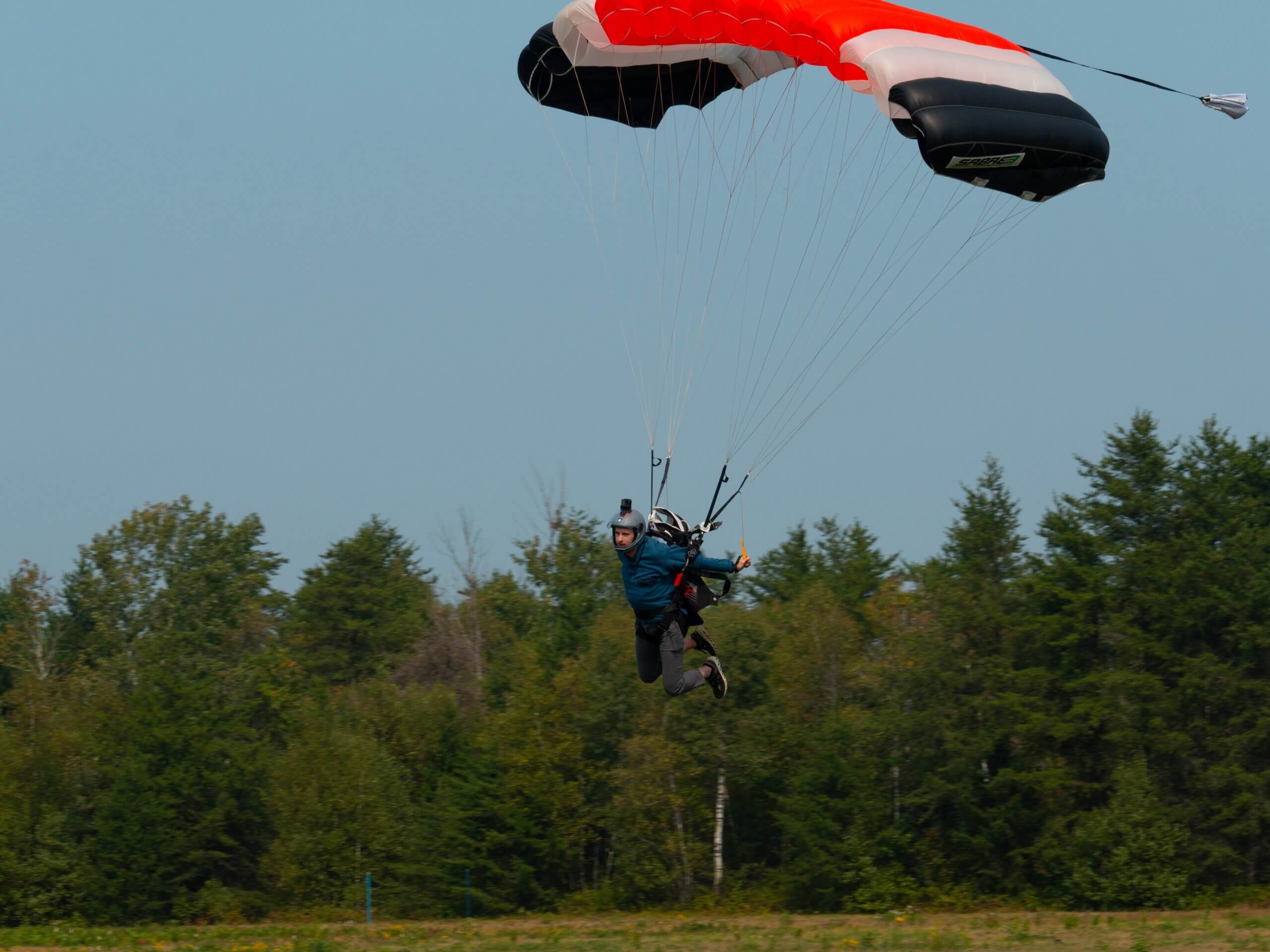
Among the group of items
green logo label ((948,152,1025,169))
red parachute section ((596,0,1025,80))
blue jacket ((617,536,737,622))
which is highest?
red parachute section ((596,0,1025,80))

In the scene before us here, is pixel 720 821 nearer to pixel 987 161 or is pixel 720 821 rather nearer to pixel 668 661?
pixel 668 661

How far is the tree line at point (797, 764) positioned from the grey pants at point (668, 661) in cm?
2198

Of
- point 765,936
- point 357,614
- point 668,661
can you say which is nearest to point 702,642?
point 668,661

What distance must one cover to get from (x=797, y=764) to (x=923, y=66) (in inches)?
1052

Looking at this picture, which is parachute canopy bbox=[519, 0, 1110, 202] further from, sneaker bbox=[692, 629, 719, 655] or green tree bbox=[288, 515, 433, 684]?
green tree bbox=[288, 515, 433, 684]

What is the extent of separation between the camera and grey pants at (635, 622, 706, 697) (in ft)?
37.7

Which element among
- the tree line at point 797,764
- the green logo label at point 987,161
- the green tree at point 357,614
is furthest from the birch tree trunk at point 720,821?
the green logo label at point 987,161

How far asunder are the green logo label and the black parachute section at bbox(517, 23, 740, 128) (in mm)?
3961

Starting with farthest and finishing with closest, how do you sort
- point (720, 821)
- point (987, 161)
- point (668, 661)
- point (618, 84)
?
1. point (720, 821)
2. point (618, 84)
3. point (668, 661)
4. point (987, 161)

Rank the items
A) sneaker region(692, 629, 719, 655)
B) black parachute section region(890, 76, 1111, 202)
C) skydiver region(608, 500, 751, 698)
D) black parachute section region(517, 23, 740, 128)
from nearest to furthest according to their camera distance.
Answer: black parachute section region(890, 76, 1111, 202), skydiver region(608, 500, 751, 698), sneaker region(692, 629, 719, 655), black parachute section region(517, 23, 740, 128)

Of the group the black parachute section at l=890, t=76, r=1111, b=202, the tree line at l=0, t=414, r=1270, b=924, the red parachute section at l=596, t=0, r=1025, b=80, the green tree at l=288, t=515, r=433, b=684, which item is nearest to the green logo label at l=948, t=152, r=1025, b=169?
the black parachute section at l=890, t=76, r=1111, b=202

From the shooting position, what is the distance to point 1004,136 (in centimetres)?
1089

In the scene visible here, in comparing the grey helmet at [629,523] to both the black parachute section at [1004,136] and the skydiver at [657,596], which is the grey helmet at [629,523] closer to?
the skydiver at [657,596]

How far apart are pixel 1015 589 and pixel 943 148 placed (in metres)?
25.3
